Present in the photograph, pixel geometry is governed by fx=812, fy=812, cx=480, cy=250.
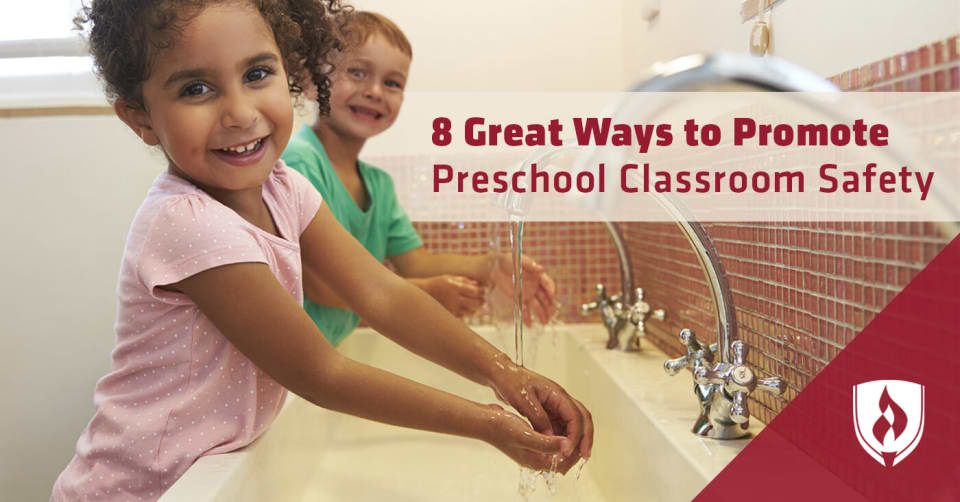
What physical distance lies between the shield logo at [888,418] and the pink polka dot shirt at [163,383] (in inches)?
20.1

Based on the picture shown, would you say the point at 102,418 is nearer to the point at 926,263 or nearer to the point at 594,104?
the point at 926,263

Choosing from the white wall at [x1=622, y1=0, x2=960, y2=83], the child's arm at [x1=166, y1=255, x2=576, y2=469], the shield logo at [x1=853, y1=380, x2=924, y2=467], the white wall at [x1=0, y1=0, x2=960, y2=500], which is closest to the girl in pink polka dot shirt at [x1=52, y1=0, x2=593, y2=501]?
the child's arm at [x1=166, y1=255, x2=576, y2=469]

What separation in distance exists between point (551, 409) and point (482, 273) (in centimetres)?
74

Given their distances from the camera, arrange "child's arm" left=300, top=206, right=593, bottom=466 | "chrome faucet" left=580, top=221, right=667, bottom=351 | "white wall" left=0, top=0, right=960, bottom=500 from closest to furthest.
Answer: "child's arm" left=300, top=206, right=593, bottom=466, "chrome faucet" left=580, top=221, right=667, bottom=351, "white wall" left=0, top=0, right=960, bottom=500

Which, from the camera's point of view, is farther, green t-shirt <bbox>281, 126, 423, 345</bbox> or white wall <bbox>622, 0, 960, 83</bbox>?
green t-shirt <bbox>281, 126, 423, 345</bbox>

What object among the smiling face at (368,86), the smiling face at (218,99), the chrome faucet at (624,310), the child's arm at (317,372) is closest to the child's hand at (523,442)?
the child's arm at (317,372)

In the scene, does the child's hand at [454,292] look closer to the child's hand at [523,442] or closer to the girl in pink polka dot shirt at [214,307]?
the girl in pink polka dot shirt at [214,307]

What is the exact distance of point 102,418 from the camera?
0.80 meters

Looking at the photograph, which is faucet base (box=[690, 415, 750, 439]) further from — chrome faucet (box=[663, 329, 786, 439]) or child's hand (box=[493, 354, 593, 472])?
child's hand (box=[493, 354, 593, 472])

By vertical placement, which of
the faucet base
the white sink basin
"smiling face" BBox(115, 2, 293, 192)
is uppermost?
"smiling face" BBox(115, 2, 293, 192)

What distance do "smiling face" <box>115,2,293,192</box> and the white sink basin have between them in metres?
0.27

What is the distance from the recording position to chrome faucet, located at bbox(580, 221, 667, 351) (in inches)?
47.3

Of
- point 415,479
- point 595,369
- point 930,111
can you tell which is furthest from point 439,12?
point 930,111

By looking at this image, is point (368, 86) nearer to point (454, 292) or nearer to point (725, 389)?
point (454, 292)
